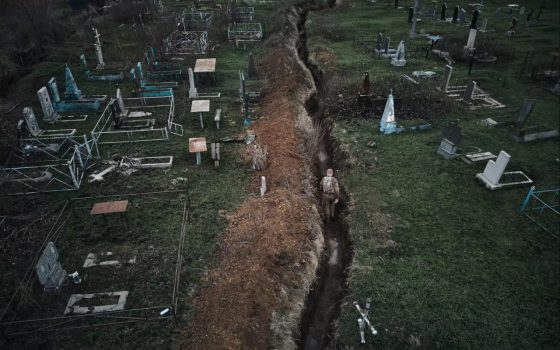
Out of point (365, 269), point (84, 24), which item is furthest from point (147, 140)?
point (84, 24)

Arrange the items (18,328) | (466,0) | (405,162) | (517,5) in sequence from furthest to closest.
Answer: (466,0)
(517,5)
(405,162)
(18,328)

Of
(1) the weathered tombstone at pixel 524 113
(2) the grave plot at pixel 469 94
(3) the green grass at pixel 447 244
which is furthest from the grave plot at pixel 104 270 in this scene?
(2) the grave plot at pixel 469 94

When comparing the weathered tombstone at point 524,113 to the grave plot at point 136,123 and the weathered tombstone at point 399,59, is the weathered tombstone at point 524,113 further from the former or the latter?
the grave plot at point 136,123

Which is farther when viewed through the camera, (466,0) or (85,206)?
(466,0)

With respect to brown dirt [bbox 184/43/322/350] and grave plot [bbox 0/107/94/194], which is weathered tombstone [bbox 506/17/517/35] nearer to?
brown dirt [bbox 184/43/322/350]

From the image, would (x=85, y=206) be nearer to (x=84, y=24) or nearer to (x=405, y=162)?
(x=405, y=162)

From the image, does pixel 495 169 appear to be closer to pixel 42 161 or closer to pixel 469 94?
pixel 469 94

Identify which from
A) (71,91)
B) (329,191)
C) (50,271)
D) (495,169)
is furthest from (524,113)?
(71,91)
